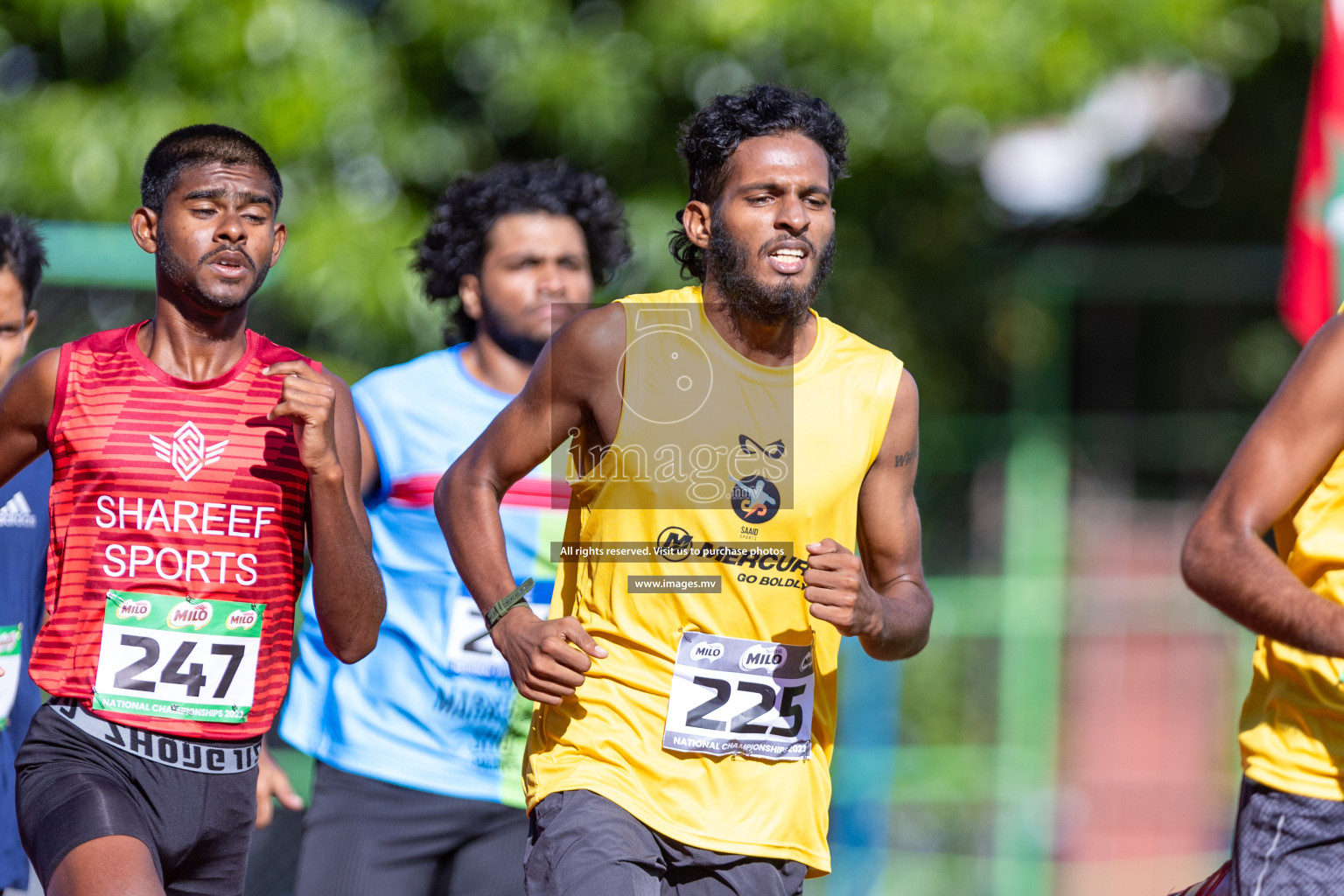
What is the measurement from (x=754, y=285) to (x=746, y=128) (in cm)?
39

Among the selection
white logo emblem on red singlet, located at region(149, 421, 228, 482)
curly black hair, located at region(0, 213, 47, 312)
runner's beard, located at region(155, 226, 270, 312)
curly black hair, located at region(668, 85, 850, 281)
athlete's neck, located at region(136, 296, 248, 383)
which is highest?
curly black hair, located at region(668, 85, 850, 281)

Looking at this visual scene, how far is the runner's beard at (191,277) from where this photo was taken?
11.3 feet

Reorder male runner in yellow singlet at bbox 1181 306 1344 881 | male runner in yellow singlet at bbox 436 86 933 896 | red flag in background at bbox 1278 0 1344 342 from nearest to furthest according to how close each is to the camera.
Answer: male runner in yellow singlet at bbox 1181 306 1344 881, male runner in yellow singlet at bbox 436 86 933 896, red flag in background at bbox 1278 0 1344 342

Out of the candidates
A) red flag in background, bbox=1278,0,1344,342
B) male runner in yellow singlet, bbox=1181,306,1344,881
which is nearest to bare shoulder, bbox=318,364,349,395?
male runner in yellow singlet, bbox=1181,306,1344,881

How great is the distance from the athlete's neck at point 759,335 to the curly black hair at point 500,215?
5.27ft

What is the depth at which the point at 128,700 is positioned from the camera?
3342 millimetres

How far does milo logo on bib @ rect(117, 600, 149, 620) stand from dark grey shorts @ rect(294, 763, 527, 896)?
112 cm

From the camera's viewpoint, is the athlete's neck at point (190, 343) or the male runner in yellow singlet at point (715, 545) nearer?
the male runner in yellow singlet at point (715, 545)

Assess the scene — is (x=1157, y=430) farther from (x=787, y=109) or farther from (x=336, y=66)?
(x=787, y=109)

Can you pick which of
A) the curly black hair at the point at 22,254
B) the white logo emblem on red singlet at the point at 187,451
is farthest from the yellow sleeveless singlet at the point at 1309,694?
the curly black hair at the point at 22,254

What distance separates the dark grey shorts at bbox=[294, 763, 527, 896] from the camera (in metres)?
4.22

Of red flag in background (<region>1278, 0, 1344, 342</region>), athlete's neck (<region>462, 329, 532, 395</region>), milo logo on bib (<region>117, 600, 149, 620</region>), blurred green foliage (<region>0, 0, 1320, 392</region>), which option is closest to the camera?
milo logo on bib (<region>117, 600, 149, 620</region>)

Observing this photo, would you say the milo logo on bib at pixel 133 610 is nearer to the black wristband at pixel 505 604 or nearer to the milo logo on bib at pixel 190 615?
the milo logo on bib at pixel 190 615

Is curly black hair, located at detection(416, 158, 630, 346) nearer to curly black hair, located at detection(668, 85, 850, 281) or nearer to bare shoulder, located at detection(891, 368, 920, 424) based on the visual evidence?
curly black hair, located at detection(668, 85, 850, 281)
